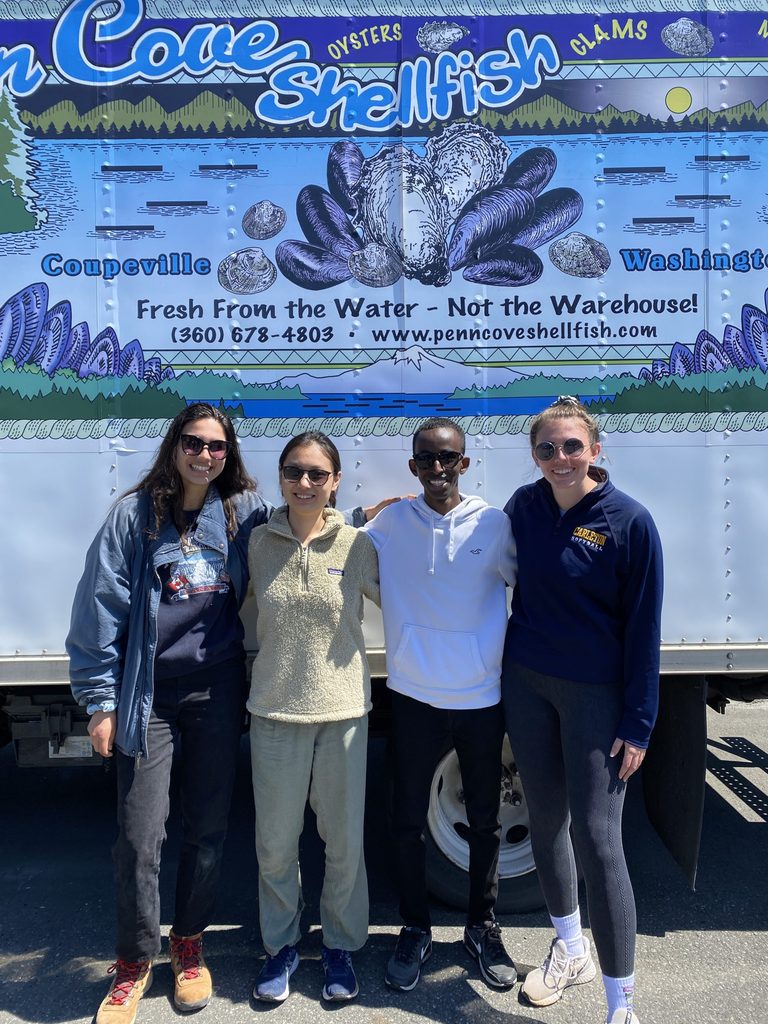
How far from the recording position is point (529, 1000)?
2.53m

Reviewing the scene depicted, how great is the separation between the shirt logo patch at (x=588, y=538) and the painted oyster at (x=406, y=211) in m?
1.08

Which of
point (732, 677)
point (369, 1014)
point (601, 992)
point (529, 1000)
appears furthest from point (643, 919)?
point (369, 1014)

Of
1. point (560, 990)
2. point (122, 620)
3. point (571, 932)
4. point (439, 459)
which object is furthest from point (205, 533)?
point (560, 990)

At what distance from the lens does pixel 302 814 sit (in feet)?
8.33

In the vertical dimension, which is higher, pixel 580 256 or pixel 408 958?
pixel 580 256

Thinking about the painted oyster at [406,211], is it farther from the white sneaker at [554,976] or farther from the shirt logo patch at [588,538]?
the white sneaker at [554,976]

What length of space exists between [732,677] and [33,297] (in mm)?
3189

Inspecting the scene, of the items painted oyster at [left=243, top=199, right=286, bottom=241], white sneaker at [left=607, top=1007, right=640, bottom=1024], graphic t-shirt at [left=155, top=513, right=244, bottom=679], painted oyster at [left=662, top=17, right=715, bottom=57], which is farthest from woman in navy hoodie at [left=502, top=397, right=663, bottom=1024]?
painted oyster at [left=662, top=17, right=715, bottom=57]

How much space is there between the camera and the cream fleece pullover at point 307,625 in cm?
245

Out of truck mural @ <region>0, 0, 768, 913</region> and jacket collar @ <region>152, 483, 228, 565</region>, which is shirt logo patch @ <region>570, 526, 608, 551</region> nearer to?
truck mural @ <region>0, 0, 768, 913</region>

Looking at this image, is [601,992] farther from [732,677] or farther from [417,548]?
[417,548]

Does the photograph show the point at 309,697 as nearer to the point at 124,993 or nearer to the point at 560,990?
the point at 124,993

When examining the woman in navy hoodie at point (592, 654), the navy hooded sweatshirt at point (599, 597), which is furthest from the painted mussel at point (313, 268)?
the navy hooded sweatshirt at point (599, 597)

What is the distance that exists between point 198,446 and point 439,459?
79 cm
